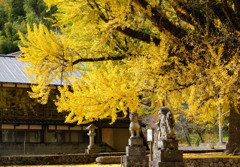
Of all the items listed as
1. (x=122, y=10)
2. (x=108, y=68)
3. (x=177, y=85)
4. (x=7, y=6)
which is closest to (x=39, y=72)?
(x=108, y=68)

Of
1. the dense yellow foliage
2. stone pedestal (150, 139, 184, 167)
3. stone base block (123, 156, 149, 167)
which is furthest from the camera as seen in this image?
stone base block (123, 156, 149, 167)

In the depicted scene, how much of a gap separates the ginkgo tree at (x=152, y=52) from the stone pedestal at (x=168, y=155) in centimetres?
170

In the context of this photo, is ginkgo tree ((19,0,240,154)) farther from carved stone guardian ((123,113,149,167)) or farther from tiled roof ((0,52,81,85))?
tiled roof ((0,52,81,85))

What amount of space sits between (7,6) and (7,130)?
4150cm

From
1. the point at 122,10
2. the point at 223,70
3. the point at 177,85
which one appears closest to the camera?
the point at 223,70

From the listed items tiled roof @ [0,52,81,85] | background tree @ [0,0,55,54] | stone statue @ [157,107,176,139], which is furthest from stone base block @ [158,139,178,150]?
background tree @ [0,0,55,54]

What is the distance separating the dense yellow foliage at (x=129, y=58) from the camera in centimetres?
1294

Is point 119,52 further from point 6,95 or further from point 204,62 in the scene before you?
point 6,95

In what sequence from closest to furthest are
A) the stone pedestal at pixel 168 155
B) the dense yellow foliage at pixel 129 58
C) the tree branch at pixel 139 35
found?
the stone pedestal at pixel 168 155
the dense yellow foliage at pixel 129 58
the tree branch at pixel 139 35

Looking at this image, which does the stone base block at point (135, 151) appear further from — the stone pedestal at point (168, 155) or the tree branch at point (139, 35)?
the tree branch at point (139, 35)

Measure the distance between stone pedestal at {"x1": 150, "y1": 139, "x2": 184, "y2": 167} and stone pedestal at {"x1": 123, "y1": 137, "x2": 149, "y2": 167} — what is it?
5.25 feet

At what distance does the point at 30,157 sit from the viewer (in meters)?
20.2

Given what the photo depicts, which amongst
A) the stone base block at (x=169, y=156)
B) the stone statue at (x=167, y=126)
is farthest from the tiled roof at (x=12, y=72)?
the stone base block at (x=169, y=156)

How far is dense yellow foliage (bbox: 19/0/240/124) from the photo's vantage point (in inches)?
509
